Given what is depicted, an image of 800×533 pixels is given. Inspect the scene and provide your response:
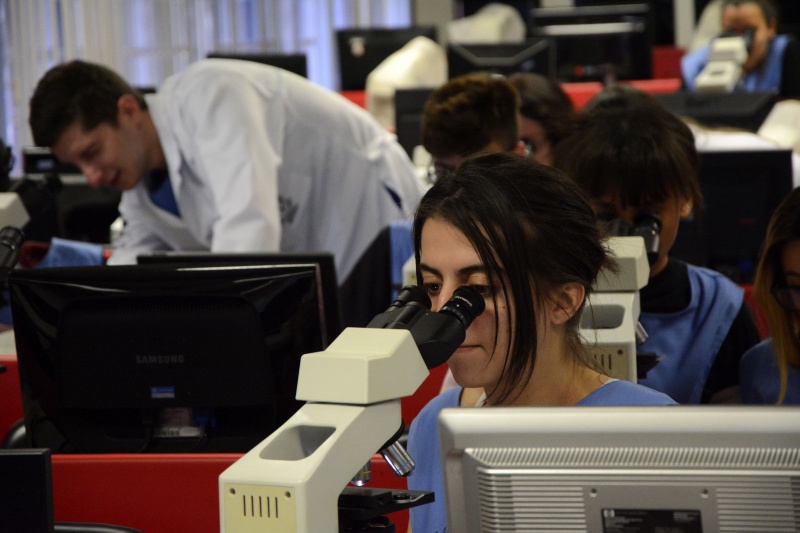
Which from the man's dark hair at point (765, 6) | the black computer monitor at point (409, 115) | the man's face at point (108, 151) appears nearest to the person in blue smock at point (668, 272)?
the man's face at point (108, 151)

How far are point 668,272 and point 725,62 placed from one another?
11.4 feet

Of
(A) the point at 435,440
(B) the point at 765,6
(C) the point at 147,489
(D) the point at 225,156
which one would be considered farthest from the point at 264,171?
(B) the point at 765,6

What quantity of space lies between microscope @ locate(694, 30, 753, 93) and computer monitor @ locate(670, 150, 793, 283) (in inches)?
80.0

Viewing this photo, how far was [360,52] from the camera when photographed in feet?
21.9

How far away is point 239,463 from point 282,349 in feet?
2.36

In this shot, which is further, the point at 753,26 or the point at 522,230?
the point at 753,26

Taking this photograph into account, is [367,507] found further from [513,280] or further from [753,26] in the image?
[753,26]

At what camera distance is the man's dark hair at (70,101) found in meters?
2.63

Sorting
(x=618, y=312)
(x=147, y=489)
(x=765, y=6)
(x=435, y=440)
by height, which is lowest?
(x=147, y=489)

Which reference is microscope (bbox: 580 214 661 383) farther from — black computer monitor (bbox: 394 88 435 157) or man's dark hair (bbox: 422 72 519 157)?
black computer monitor (bbox: 394 88 435 157)

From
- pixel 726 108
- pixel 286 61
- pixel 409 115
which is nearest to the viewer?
pixel 726 108

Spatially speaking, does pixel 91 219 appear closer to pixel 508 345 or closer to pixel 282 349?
pixel 282 349

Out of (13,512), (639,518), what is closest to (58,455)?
(13,512)

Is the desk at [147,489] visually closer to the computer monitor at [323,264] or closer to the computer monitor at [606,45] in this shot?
the computer monitor at [323,264]
